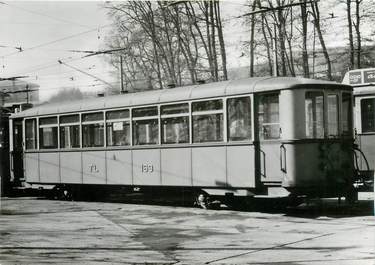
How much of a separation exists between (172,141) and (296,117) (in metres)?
3.62

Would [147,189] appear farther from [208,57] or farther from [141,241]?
[208,57]

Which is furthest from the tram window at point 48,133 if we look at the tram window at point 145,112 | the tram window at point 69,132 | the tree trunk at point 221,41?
the tree trunk at point 221,41

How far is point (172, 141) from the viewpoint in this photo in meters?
16.5

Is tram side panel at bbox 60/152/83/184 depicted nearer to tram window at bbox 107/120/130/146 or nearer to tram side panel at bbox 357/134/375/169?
tram window at bbox 107/120/130/146

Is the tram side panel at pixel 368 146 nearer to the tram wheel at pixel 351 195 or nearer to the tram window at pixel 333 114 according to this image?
the tram wheel at pixel 351 195

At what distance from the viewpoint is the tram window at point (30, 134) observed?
21.5m

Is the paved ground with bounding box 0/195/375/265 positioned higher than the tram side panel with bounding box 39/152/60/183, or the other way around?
the tram side panel with bounding box 39/152/60/183

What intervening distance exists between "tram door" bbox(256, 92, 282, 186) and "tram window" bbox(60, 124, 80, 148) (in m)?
6.88

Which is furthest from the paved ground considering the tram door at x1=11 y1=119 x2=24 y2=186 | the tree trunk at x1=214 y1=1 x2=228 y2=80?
the tree trunk at x1=214 y1=1 x2=228 y2=80

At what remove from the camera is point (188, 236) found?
11336mm

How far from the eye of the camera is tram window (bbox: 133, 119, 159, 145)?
55.5 feet

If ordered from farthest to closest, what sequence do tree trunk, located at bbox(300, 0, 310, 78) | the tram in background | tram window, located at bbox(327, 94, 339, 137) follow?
tree trunk, located at bbox(300, 0, 310, 78), the tram in background, tram window, located at bbox(327, 94, 339, 137)

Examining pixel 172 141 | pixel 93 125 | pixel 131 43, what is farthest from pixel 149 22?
pixel 172 141

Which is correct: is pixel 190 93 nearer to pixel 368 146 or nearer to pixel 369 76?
pixel 368 146
